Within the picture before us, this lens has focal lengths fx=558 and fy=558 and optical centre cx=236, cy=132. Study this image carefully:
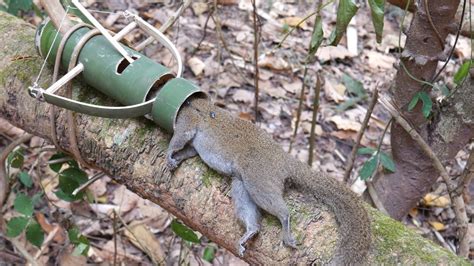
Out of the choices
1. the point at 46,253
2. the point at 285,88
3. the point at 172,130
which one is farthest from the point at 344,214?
the point at 285,88

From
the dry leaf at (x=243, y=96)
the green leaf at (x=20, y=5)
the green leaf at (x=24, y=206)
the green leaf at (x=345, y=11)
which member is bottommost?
the dry leaf at (x=243, y=96)

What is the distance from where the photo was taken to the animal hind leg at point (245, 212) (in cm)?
194

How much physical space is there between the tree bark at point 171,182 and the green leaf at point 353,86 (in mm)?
2892

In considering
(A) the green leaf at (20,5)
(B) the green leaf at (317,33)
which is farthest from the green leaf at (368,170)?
(A) the green leaf at (20,5)

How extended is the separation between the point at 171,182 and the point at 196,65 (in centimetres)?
277

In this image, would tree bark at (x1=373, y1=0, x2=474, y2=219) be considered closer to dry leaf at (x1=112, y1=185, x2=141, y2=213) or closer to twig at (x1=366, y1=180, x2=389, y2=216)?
twig at (x1=366, y1=180, x2=389, y2=216)

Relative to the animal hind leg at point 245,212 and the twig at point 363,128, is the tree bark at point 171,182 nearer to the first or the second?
the animal hind leg at point 245,212

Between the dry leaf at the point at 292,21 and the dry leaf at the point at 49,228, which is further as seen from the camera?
the dry leaf at the point at 292,21

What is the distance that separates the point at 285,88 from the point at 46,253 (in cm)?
234

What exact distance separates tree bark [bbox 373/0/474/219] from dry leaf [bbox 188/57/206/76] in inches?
82.4

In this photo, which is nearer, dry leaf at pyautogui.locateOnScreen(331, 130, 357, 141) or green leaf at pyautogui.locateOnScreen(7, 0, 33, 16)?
green leaf at pyautogui.locateOnScreen(7, 0, 33, 16)

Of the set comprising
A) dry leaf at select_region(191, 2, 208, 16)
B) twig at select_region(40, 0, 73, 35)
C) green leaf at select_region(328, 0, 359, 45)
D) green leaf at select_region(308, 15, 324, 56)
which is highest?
green leaf at select_region(328, 0, 359, 45)

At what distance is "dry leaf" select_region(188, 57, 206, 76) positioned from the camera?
188 inches

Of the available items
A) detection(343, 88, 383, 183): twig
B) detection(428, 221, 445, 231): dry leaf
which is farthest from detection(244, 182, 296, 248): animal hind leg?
detection(428, 221, 445, 231): dry leaf
